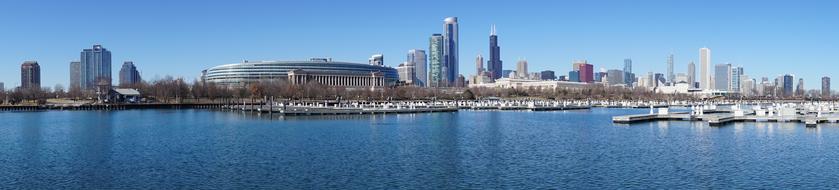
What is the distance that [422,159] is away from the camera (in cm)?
2552

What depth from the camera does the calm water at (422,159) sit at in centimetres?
2025

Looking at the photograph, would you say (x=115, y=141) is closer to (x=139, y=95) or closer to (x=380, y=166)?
(x=380, y=166)

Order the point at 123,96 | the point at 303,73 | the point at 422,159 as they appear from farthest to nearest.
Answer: the point at 303,73 → the point at 123,96 → the point at 422,159

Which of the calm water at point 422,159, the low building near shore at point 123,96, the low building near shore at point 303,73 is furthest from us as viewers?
the low building near shore at point 303,73

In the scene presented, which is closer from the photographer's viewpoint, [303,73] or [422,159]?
[422,159]

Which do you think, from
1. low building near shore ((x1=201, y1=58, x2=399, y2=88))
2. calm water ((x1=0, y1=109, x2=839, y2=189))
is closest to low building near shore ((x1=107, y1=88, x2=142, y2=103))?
low building near shore ((x1=201, y1=58, x2=399, y2=88))

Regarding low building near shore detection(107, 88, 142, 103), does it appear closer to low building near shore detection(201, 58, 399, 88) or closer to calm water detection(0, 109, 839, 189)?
low building near shore detection(201, 58, 399, 88)

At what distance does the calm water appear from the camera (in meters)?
20.2

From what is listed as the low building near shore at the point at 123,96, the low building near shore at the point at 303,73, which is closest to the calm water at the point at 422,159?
the low building near shore at the point at 123,96

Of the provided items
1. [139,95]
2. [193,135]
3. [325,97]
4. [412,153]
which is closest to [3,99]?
[139,95]

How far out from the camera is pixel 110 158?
26.5 m

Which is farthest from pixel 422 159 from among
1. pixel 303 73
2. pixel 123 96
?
pixel 303 73

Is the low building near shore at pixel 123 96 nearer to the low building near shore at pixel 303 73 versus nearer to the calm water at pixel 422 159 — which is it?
the low building near shore at pixel 303 73

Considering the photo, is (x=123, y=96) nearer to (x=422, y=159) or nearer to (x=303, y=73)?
(x=303, y=73)
